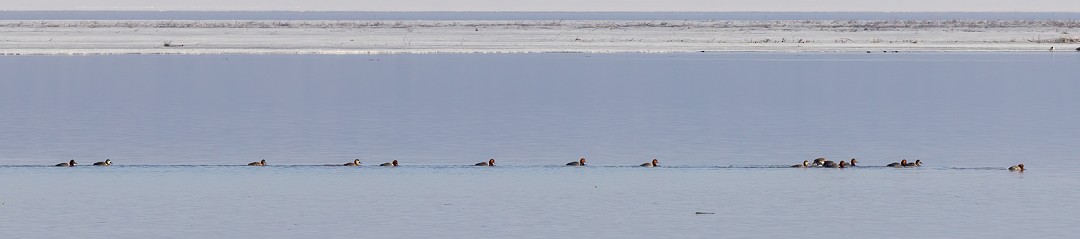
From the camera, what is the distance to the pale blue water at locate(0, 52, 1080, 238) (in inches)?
668

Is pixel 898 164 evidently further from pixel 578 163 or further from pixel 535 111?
pixel 535 111

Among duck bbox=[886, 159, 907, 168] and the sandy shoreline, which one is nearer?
duck bbox=[886, 159, 907, 168]

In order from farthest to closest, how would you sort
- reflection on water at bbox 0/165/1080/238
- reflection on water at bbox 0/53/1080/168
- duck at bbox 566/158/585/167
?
reflection on water at bbox 0/53/1080/168
duck at bbox 566/158/585/167
reflection on water at bbox 0/165/1080/238

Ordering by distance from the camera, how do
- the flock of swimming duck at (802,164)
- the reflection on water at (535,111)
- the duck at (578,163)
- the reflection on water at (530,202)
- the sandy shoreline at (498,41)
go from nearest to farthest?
the reflection on water at (530,202), the flock of swimming duck at (802,164), the duck at (578,163), the reflection on water at (535,111), the sandy shoreline at (498,41)

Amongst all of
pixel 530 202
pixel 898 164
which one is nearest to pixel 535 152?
pixel 898 164

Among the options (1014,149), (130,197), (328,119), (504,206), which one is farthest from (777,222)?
(328,119)

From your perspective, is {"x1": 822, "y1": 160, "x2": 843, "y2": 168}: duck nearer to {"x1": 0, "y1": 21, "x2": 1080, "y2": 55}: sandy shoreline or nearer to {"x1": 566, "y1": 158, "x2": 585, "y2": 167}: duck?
{"x1": 566, "y1": 158, "x2": 585, "y2": 167}: duck

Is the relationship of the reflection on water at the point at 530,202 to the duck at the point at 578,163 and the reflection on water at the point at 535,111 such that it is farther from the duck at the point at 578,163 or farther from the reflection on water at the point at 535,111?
the reflection on water at the point at 535,111

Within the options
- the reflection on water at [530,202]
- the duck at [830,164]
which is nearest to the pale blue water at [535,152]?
the reflection on water at [530,202]

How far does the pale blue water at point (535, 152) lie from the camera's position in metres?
17.0

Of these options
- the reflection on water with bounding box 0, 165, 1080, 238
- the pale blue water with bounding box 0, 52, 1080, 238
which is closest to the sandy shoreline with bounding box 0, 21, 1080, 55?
the pale blue water with bounding box 0, 52, 1080, 238

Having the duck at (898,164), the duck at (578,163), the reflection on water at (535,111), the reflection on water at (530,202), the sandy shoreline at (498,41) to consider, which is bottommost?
the reflection on water at (530,202)

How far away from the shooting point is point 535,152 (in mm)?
24438

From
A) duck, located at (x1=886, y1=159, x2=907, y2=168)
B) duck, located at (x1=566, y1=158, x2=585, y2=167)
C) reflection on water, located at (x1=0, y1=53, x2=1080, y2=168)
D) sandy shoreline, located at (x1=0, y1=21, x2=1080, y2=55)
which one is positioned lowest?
duck, located at (x1=566, y1=158, x2=585, y2=167)
